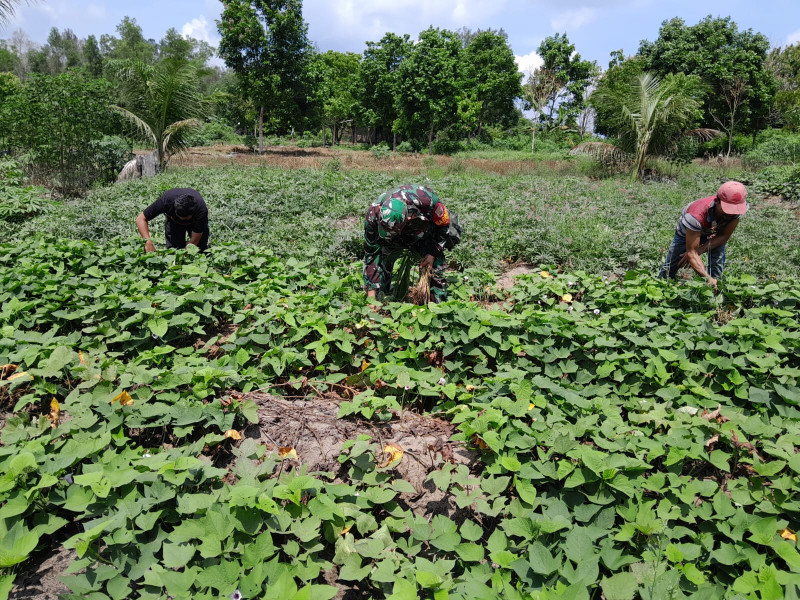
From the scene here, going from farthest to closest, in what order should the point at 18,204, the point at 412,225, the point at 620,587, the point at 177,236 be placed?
the point at 18,204, the point at 177,236, the point at 412,225, the point at 620,587

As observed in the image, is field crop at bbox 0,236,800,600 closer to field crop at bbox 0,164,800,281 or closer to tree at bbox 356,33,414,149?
field crop at bbox 0,164,800,281

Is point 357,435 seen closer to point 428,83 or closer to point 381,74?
point 428,83

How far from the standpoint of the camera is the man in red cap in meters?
4.46

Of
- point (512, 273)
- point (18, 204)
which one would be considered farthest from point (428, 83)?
point (512, 273)

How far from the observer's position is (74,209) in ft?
29.2

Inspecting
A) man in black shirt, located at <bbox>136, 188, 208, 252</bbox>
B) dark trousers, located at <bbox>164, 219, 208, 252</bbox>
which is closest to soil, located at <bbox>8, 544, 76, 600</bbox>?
man in black shirt, located at <bbox>136, 188, 208, 252</bbox>

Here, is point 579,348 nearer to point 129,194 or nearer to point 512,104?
point 129,194

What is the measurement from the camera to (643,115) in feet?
46.1

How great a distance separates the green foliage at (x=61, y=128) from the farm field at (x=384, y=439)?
9.69 meters

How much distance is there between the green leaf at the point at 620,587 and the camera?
1640mm

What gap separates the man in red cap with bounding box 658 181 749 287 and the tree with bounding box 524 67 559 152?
31319 mm

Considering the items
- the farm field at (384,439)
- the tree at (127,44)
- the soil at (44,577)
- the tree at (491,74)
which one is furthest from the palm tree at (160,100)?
the tree at (127,44)

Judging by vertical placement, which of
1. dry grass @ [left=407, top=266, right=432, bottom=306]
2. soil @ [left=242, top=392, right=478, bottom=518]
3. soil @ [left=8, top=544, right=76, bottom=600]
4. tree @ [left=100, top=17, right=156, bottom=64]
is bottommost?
soil @ [left=8, top=544, right=76, bottom=600]

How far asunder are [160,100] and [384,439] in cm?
→ 1528
